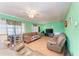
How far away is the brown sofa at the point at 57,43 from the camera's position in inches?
65.1

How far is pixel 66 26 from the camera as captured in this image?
169cm

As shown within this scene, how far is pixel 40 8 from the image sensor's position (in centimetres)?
164

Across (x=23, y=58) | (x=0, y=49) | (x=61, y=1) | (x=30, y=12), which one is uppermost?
(x=61, y=1)

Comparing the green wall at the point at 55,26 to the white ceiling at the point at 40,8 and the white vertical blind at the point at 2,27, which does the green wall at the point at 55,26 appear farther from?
the white vertical blind at the point at 2,27

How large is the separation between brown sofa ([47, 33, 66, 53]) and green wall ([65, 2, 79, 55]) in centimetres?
9

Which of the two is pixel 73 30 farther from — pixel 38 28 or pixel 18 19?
pixel 18 19

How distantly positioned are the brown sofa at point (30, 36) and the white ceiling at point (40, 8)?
253 mm

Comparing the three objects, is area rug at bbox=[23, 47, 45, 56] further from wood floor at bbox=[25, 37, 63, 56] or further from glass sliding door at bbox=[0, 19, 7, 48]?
glass sliding door at bbox=[0, 19, 7, 48]

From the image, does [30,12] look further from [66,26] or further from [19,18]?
[66,26]

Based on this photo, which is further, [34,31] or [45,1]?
[34,31]

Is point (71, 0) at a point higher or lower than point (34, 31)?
higher

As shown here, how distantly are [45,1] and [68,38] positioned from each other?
0.64m

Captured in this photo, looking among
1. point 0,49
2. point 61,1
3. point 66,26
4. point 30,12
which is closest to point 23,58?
point 0,49

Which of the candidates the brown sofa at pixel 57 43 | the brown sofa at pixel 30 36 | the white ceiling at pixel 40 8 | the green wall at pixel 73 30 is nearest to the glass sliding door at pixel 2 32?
the white ceiling at pixel 40 8
